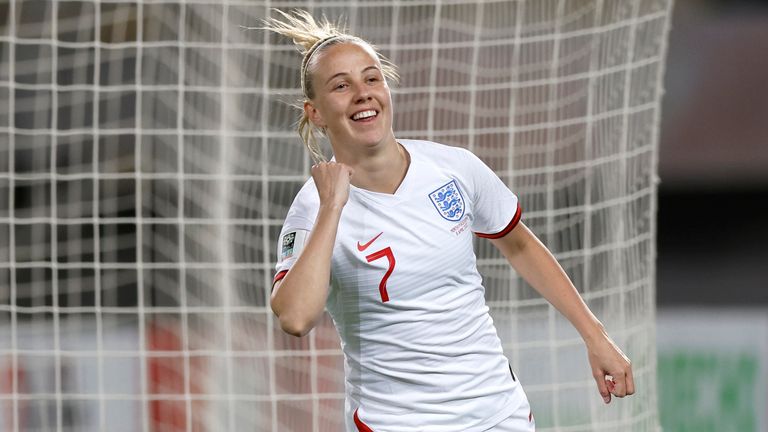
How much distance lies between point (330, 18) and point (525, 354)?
1.44 meters

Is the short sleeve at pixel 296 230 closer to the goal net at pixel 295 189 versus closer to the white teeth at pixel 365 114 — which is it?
the white teeth at pixel 365 114

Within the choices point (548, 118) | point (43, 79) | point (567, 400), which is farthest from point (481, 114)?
Answer: point (43, 79)

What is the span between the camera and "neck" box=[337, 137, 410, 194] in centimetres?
202

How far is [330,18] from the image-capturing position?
4.02m

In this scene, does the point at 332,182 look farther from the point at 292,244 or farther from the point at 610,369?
the point at 610,369

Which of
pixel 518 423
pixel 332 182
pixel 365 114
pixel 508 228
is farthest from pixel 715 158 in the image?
pixel 332 182

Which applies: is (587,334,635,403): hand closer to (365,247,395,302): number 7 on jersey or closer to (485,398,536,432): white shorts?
(485,398,536,432): white shorts

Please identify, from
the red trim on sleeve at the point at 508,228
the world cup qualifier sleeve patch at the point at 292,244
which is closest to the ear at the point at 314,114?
the world cup qualifier sleeve patch at the point at 292,244

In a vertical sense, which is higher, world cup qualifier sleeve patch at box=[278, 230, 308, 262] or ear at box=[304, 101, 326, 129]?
ear at box=[304, 101, 326, 129]

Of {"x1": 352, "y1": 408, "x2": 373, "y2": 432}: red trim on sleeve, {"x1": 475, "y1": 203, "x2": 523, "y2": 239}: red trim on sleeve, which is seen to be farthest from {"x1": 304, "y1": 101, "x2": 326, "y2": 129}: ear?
{"x1": 352, "y1": 408, "x2": 373, "y2": 432}: red trim on sleeve

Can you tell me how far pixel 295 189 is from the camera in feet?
15.5

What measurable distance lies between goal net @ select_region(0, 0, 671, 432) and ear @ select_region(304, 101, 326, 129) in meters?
1.18

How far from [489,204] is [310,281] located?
0.51 meters

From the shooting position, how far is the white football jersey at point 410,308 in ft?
6.40
